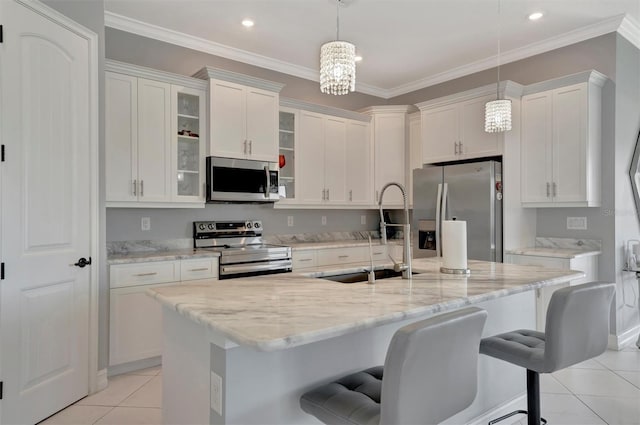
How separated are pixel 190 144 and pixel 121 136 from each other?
63 centimetres

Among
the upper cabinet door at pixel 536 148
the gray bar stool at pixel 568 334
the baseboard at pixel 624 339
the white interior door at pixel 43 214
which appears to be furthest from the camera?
the upper cabinet door at pixel 536 148

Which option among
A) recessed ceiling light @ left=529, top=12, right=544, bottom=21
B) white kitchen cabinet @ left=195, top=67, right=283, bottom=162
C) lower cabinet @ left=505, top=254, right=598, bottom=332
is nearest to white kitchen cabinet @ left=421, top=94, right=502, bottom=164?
recessed ceiling light @ left=529, top=12, right=544, bottom=21

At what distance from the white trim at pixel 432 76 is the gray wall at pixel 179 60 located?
0.05m

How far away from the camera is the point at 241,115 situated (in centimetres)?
402

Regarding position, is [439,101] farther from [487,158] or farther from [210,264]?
[210,264]

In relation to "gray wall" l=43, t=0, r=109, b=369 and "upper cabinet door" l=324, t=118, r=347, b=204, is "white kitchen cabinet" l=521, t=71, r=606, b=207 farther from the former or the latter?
"gray wall" l=43, t=0, r=109, b=369

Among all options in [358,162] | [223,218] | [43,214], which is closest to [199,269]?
[223,218]

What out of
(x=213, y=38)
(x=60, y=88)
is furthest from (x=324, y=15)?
(x=60, y=88)

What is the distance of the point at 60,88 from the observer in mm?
2625

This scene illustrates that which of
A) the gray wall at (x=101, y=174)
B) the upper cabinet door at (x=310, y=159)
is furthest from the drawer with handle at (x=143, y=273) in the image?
the upper cabinet door at (x=310, y=159)

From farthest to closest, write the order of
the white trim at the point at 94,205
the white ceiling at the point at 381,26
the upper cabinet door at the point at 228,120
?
the upper cabinet door at the point at 228,120 → the white ceiling at the point at 381,26 → the white trim at the point at 94,205

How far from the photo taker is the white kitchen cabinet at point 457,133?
4.29 meters

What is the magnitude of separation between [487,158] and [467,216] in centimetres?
70

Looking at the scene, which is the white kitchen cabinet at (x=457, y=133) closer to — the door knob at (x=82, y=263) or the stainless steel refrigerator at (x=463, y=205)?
the stainless steel refrigerator at (x=463, y=205)
